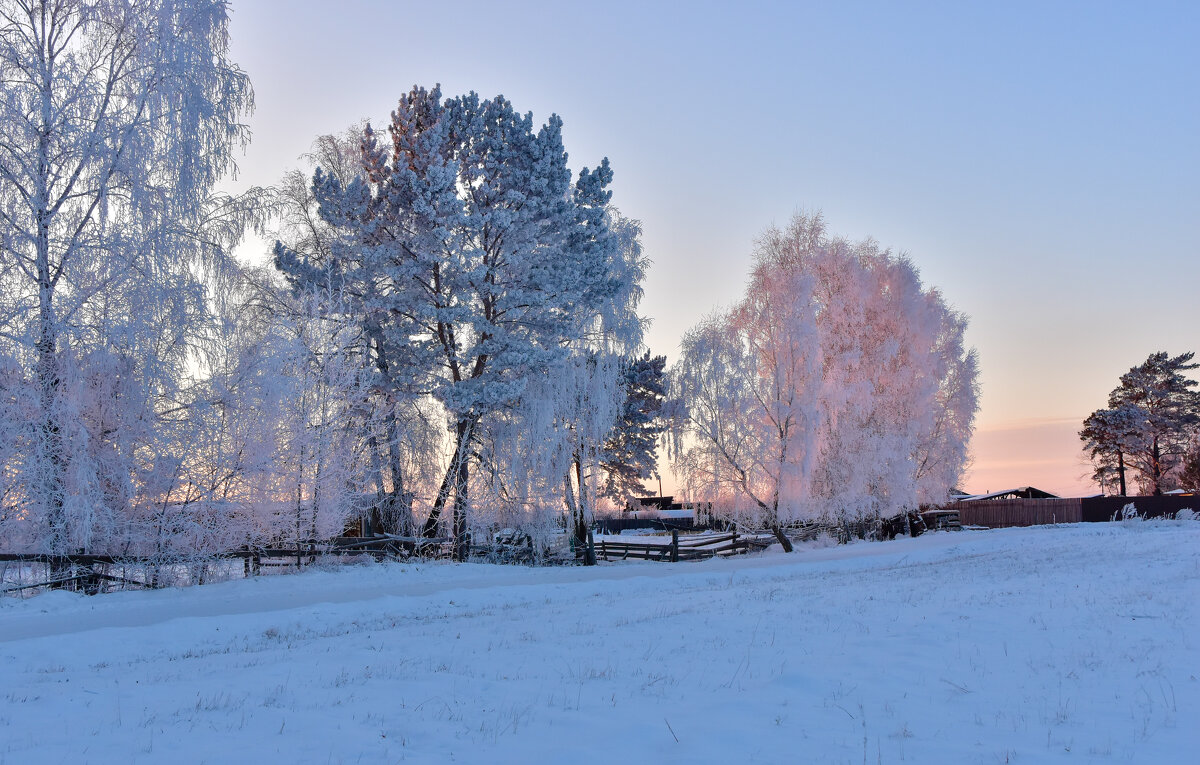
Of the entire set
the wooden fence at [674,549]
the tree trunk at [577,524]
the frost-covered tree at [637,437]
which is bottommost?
the wooden fence at [674,549]

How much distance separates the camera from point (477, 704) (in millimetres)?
6617

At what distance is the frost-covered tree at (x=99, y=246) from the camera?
15078mm

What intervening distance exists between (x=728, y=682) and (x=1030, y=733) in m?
2.54

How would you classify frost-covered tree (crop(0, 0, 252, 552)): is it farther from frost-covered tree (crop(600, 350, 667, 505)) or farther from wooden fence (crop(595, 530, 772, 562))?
frost-covered tree (crop(600, 350, 667, 505))

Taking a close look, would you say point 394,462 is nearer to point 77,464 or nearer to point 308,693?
point 77,464

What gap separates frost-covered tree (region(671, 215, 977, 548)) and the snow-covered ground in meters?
12.8

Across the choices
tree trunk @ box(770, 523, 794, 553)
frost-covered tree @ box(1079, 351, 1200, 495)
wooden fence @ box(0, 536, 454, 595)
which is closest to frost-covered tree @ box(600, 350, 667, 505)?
tree trunk @ box(770, 523, 794, 553)

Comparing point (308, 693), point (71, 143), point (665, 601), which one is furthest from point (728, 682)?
point (71, 143)

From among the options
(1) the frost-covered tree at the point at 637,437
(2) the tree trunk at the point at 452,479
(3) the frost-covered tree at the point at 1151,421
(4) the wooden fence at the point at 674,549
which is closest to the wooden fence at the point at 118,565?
(2) the tree trunk at the point at 452,479

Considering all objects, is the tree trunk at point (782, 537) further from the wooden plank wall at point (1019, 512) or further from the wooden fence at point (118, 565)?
the wooden plank wall at point (1019, 512)

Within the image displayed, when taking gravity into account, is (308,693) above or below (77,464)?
below

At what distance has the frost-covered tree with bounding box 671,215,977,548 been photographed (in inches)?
1107

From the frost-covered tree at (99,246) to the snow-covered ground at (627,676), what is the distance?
2.72 metres

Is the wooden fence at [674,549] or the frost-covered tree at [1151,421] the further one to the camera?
the frost-covered tree at [1151,421]
